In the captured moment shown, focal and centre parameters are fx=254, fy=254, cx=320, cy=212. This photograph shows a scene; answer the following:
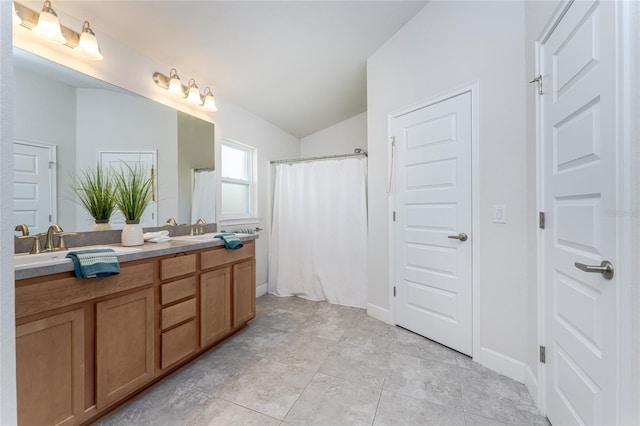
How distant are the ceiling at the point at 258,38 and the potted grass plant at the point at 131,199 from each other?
961mm

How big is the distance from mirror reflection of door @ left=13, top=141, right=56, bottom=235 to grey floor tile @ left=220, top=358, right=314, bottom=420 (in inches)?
58.6

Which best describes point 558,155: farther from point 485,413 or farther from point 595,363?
point 485,413

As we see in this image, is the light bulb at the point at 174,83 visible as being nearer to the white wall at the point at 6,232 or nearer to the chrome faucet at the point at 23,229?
the chrome faucet at the point at 23,229

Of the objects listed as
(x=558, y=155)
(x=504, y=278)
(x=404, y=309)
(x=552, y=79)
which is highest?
(x=552, y=79)

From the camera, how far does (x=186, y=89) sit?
233cm

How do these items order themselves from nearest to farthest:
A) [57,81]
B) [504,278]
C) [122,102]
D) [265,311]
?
1. [57,81]
2. [504,278]
3. [122,102]
4. [265,311]

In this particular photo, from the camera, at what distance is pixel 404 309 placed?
237cm

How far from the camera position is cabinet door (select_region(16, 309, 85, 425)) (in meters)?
1.04

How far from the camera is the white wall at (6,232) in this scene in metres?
0.56

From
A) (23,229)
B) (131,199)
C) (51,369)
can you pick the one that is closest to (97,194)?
(131,199)

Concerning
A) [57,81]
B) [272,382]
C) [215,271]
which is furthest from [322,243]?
[57,81]


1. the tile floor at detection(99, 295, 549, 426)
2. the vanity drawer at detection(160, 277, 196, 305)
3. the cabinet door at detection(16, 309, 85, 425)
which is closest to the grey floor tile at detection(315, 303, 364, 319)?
the tile floor at detection(99, 295, 549, 426)

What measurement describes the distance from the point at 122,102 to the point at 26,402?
184 centimetres

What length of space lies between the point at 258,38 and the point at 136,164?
55.7 inches
